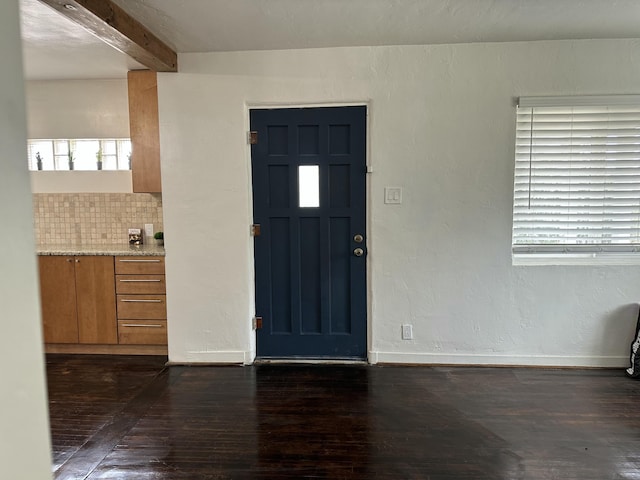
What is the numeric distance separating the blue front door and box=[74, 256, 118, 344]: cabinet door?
125 cm

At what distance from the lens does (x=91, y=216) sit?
415cm

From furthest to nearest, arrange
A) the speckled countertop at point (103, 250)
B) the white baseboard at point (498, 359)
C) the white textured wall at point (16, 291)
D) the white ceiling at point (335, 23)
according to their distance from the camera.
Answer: the speckled countertop at point (103, 250), the white baseboard at point (498, 359), the white ceiling at point (335, 23), the white textured wall at point (16, 291)

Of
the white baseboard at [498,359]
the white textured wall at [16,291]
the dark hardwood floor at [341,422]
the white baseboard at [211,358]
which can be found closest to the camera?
the white textured wall at [16,291]

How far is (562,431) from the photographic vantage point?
2.41 m

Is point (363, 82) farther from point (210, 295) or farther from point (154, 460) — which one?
point (154, 460)

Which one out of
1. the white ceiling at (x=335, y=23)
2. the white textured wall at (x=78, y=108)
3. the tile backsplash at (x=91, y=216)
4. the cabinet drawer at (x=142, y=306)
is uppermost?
the white ceiling at (x=335, y=23)

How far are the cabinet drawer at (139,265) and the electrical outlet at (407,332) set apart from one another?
2.03 meters

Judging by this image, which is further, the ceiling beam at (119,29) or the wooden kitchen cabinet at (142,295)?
the wooden kitchen cabinet at (142,295)

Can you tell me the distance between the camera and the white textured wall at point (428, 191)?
315cm

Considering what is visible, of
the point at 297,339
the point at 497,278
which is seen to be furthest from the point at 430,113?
the point at 297,339

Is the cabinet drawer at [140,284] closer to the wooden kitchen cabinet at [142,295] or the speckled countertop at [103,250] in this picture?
the wooden kitchen cabinet at [142,295]

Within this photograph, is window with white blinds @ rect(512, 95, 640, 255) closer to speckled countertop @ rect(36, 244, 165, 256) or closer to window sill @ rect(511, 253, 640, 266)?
window sill @ rect(511, 253, 640, 266)

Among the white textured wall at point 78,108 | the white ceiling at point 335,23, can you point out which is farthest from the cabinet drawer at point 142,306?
the white ceiling at point 335,23

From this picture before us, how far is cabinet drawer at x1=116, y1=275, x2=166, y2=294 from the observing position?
354 cm
